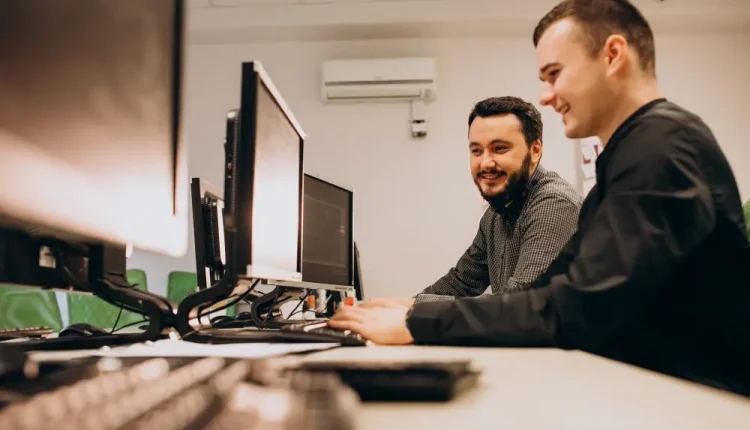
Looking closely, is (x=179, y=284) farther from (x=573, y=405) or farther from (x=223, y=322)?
(x=573, y=405)

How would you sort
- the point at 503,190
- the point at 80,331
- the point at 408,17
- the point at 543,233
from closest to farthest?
the point at 80,331, the point at 543,233, the point at 503,190, the point at 408,17

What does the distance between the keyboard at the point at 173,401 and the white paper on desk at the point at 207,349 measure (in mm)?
368

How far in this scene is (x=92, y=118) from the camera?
0.66m

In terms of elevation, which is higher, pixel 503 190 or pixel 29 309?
pixel 503 190

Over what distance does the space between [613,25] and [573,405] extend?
3.32 feet

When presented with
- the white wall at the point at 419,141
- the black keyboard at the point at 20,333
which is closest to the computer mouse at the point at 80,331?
the black keyboard at the point at 20,333

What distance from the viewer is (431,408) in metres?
0.45

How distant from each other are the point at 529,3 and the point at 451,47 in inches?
21.9

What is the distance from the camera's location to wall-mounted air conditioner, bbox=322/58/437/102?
378cm

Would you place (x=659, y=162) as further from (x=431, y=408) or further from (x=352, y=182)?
(x=352, y=182)

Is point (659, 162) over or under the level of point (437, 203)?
under

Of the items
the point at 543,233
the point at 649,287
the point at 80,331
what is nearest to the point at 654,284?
the point at 649,287

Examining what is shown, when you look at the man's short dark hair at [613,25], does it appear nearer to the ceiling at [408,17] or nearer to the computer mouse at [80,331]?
the computer mouse at [80,331]

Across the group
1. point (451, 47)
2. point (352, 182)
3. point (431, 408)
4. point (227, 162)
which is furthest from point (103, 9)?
point (451, 47)
